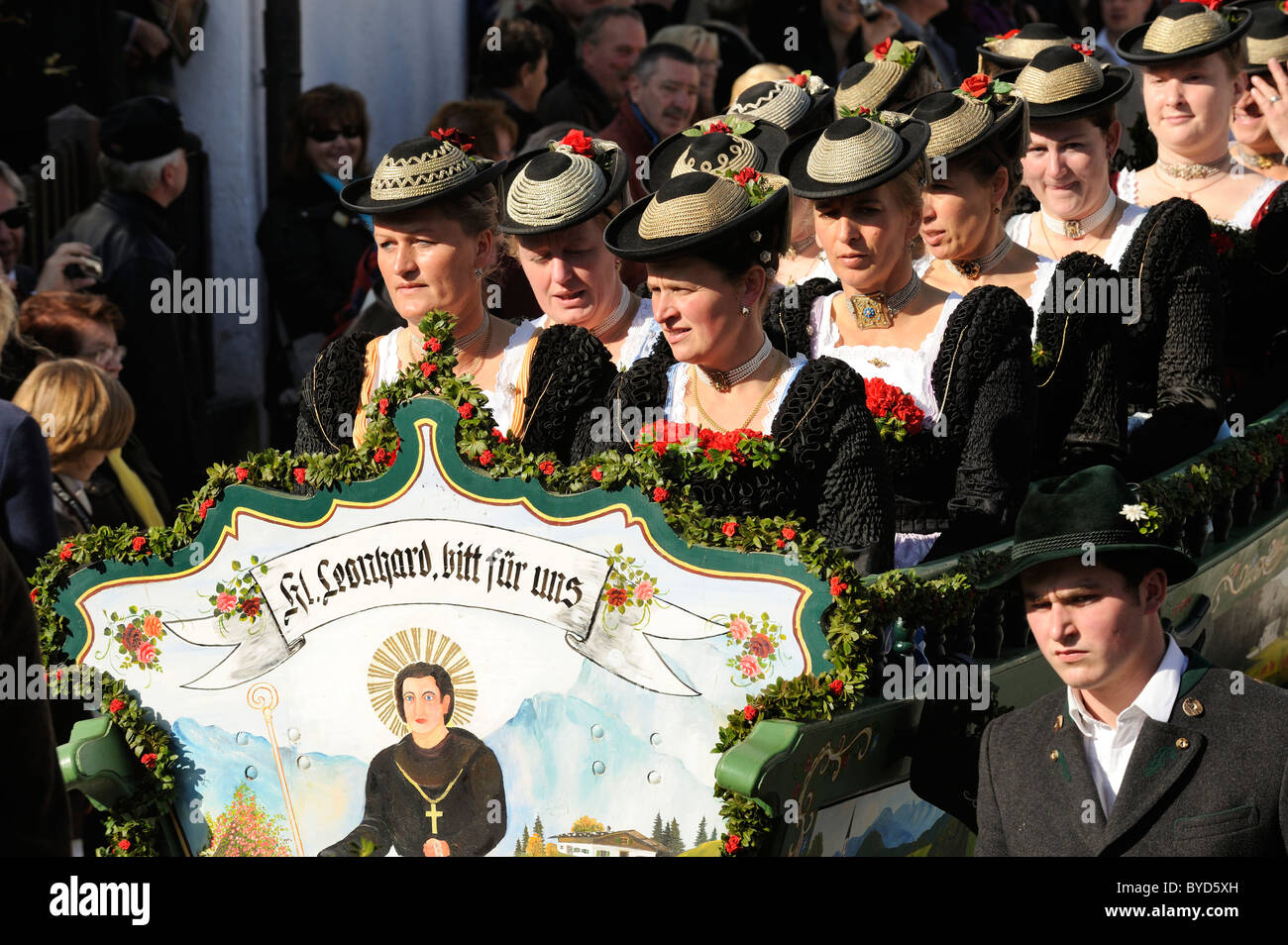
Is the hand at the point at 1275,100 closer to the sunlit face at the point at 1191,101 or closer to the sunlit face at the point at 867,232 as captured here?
the sunlit face at the point at 1191,101

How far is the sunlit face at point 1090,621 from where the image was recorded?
158 inches

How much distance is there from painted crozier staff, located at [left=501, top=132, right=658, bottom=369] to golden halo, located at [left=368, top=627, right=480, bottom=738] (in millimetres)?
1669

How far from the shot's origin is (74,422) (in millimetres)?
7031

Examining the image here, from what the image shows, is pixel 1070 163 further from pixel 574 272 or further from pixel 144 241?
pixel 144 241

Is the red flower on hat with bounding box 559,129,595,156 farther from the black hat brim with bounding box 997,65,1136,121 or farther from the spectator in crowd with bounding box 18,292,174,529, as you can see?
the spectator in crowd with bounding box 18,292,174,529

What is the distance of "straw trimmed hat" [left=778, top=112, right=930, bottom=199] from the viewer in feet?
18.3

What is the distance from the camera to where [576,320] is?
6.45 meters

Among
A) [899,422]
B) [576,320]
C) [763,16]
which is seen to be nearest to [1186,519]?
[899,422]

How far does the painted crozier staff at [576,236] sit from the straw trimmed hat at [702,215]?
1039 mm

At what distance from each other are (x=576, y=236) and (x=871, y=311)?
2.94 ft

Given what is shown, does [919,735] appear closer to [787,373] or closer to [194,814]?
[787,373]

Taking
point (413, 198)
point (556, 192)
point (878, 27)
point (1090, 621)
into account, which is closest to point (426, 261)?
point (413, 198)

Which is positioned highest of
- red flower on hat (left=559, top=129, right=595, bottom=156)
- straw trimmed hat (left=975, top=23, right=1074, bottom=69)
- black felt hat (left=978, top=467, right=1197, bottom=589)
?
straw trimmed hat (left=975, top=23, right=1074, bottom=69)

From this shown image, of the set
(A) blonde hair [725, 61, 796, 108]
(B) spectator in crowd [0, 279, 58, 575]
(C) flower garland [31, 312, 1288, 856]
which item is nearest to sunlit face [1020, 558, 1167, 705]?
(C) flower garland [31, 312, 1288, 856]
